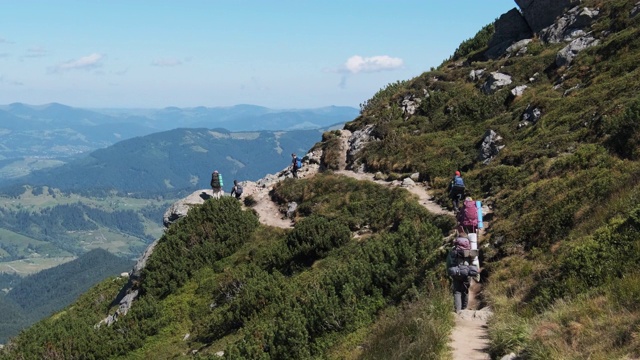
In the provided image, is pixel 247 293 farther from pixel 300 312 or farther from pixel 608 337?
pixel 608 337

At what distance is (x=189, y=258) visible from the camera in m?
27.9

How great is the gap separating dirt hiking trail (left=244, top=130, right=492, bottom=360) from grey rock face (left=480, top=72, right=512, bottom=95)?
11545 millimetres

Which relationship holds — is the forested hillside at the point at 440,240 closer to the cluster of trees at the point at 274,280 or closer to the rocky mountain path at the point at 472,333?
the cluster of trees at the point at 274,280

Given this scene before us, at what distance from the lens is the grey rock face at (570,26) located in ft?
131

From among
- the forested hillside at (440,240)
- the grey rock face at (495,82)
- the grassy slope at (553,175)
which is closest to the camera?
the grassy slope at (553,175)

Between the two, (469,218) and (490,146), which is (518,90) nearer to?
(490,146)

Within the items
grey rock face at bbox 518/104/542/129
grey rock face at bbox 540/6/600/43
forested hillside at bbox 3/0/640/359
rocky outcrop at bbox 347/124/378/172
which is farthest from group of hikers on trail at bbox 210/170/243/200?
grey rock face at bbox 540/6/600/43

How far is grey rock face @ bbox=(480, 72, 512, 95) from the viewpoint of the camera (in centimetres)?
3854

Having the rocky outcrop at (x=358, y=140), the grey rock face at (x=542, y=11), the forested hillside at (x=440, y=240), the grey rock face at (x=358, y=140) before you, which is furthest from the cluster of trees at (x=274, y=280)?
the grey rock face at (x=542, y=11)

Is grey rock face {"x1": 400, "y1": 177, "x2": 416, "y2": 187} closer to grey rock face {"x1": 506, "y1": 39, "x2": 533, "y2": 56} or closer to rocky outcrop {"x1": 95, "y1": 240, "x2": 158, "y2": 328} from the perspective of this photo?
rocky outcrop {"x1": 95, "y1": 240, "x2": 158, "y2": 328}

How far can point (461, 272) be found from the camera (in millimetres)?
12312

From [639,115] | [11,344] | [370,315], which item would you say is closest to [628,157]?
[639,115]

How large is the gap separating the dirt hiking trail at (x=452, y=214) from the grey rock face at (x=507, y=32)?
1583 cm

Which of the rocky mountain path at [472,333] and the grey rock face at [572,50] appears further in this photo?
the grey rock face at [572,50]
